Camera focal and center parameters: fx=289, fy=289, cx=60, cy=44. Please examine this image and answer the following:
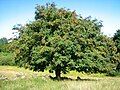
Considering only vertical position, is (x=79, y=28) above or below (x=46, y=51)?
above

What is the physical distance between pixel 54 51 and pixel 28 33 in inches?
181

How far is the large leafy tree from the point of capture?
95.0ft

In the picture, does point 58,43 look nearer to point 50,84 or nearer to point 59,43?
point 59,43

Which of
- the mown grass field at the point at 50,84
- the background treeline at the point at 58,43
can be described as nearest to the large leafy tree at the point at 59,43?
the background treeline at the point at 58,43

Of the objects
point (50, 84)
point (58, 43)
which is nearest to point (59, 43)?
point (58, 43)

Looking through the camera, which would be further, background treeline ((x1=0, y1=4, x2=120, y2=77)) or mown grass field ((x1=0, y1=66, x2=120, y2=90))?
background treeline ((x1=0, y1=4, x2=120, y2=77))

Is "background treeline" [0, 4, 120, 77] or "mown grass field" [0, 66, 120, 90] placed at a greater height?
"background treeline" [0, 4, 120, 77]

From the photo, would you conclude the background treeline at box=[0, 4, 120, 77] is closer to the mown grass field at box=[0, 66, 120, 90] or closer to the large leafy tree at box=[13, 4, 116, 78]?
the large leafy tree at box=[13, 4, 116, 78]

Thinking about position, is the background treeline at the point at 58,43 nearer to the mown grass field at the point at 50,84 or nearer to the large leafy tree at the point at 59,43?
the large leafy tree at the point at 59,43

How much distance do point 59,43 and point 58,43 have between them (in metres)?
0.17

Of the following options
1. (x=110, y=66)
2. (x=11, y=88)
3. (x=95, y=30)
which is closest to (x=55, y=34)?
(x=95, y=30)

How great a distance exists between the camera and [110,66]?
35688mm

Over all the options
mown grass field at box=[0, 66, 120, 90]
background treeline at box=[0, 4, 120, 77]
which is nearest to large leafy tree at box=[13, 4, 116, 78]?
background treeline at box=[0, 4, 120, 77]

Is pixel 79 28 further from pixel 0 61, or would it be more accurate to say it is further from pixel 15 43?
pixel 0 61
